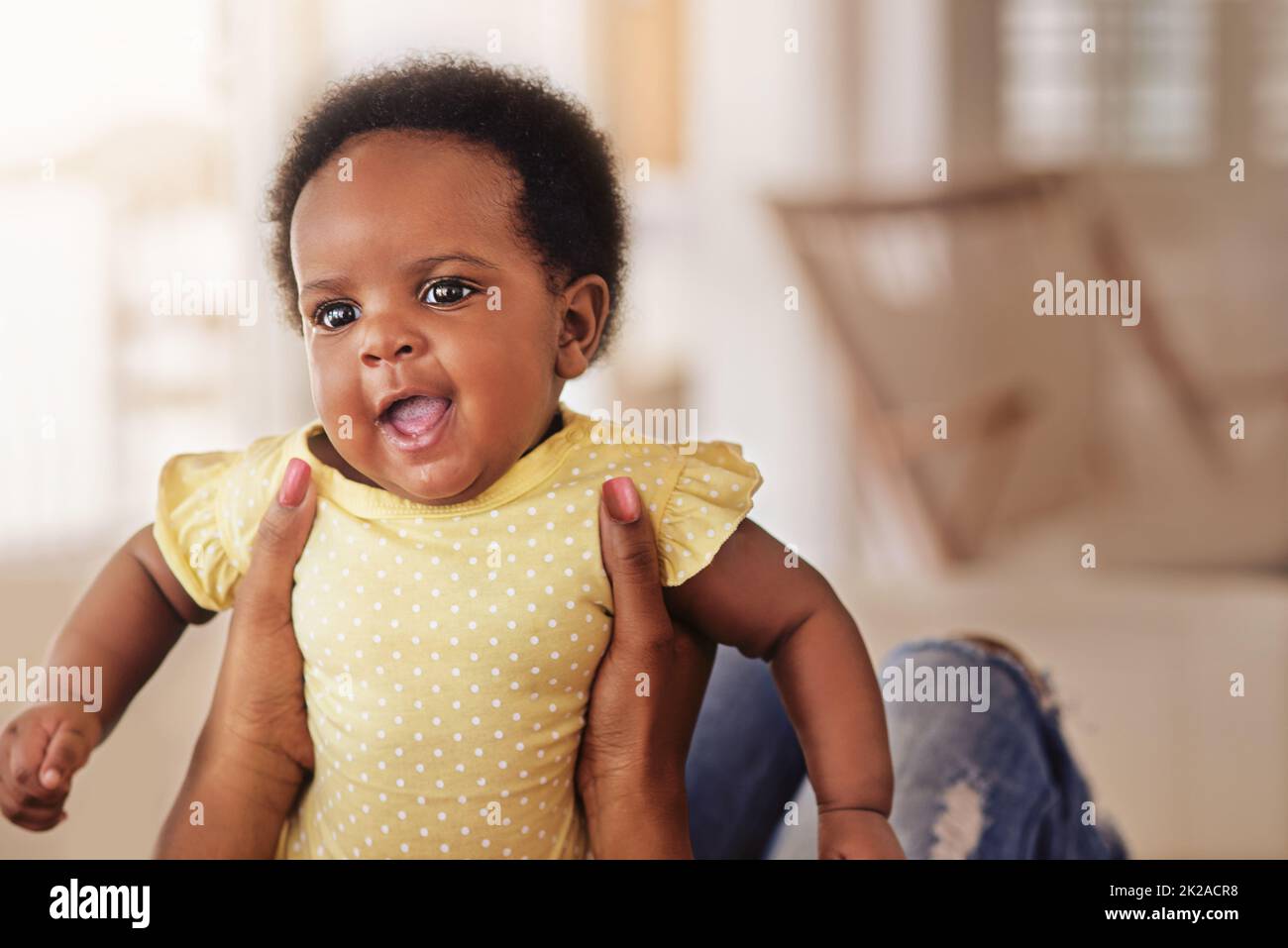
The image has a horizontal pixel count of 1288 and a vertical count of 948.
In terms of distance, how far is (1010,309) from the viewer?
1.25m

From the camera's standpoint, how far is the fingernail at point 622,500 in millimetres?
576

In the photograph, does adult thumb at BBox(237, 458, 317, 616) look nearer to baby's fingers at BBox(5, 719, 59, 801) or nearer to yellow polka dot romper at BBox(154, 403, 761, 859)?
yellow polka dot romper at BBox(154, 403, 761, 859)

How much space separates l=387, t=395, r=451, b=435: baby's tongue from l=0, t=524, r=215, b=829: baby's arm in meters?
0.15

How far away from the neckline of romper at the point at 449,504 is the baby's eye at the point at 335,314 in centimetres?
7

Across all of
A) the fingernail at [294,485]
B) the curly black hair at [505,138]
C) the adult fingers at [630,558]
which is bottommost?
the adult fingers at [630,558]

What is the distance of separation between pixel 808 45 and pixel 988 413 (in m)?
0.47

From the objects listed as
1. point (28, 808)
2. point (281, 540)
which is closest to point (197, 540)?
point (281, 540)

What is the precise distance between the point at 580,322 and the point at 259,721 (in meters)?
0.25

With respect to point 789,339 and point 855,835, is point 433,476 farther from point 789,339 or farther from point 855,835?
point 789,339

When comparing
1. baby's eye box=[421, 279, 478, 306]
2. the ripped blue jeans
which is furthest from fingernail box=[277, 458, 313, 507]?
the ripped blue jeans

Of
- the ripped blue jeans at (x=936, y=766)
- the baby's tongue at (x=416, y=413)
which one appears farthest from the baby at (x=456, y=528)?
the ripped blue jeans at (x=936, y=766)

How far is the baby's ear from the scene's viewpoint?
1.93 ft

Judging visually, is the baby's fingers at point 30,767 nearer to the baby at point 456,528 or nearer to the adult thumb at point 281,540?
the baby at point 456,528
